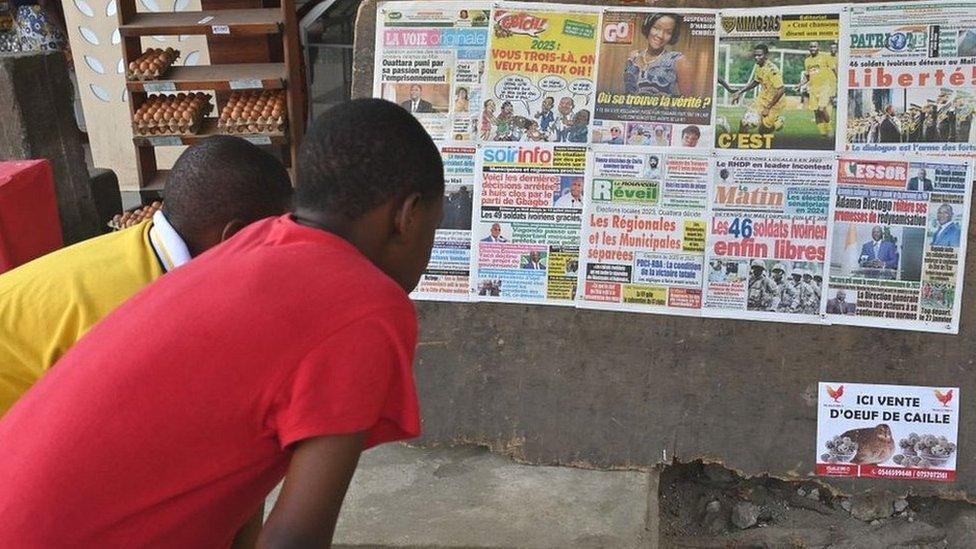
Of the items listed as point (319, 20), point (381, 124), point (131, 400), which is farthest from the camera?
point (319, 20)

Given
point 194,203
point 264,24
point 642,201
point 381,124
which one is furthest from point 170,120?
point 381,124

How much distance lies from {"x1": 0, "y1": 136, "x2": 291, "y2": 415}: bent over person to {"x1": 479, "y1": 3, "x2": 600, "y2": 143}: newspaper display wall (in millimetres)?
1214

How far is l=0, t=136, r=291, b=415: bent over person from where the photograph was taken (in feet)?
6.35

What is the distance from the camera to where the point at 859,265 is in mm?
3027

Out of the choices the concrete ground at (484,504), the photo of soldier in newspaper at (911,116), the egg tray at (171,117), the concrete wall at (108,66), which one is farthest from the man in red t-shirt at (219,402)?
the concrete wall at (108,66)

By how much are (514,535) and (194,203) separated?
146 cm

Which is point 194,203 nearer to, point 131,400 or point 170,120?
point 131,400

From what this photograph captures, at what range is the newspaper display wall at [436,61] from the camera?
10.6ft

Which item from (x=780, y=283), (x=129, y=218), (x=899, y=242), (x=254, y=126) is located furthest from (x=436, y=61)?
(x=254, y=126)

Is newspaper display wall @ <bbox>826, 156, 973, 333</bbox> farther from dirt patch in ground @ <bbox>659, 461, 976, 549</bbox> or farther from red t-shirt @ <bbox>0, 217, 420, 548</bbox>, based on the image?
red t-shirt @ <bbox>0, 217, 420, 548</bbox>

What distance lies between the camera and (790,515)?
130 inches

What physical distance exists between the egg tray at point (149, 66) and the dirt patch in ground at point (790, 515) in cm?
408

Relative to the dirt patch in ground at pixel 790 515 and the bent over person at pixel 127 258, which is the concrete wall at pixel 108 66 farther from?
the bent over person at pixel 127 258

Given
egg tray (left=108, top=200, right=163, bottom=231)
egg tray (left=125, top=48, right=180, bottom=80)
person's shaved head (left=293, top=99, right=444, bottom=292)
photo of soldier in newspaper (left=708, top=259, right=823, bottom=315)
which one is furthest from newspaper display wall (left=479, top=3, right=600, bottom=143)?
egg tray (left=125, top=48, right=180, bottom=80)
